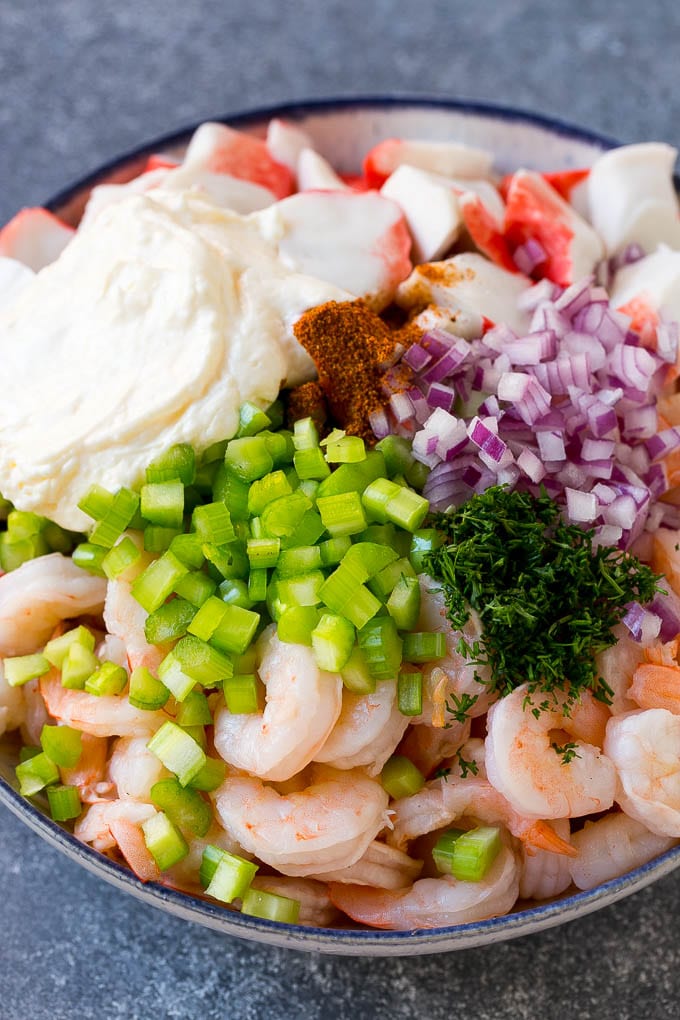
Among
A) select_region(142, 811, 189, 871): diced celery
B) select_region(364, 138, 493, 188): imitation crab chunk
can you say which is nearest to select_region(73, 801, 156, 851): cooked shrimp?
select_region(142, 811, 189, 871): diced celery

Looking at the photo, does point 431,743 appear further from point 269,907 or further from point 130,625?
point 130,625

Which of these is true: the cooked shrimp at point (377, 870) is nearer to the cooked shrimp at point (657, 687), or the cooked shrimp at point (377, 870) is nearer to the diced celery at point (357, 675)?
the diced celery at point (357, 675)

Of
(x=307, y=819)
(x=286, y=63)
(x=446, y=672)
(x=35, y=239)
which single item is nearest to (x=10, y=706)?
(x=307, y=819)

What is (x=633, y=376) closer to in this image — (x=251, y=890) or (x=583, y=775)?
(x=583, y=775)

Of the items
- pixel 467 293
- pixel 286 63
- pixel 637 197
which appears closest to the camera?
pixel 467 293

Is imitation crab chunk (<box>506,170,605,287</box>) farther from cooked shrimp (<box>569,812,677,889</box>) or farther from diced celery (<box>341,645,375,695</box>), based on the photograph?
cooked shrimp (<box>569,812,677,889</box>)

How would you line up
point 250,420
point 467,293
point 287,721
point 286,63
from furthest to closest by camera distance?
point 286,63 < point 467,293 < point 250,420 < point 287,721

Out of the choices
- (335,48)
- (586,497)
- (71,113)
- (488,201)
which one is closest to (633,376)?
(586,497)

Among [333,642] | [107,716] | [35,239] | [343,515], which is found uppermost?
[35,239]
